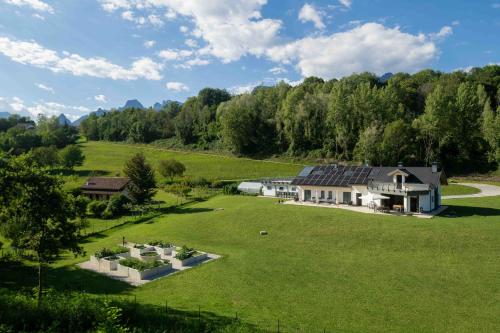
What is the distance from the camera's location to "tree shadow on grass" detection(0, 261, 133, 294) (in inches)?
825

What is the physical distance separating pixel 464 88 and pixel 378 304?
66.9 metres

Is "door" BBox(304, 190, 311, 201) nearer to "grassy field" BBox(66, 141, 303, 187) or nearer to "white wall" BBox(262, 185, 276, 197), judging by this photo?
"white wall" BBox(262, 185, 276, 197)

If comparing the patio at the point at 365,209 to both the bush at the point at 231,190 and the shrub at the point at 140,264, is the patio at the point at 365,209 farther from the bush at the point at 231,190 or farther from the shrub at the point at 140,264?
the shrub at the point at 140,264

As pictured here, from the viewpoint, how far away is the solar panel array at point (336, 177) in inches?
1683

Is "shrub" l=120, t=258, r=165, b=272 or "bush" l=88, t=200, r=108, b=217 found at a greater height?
"bush" l=88, t=200, r=108, b=217

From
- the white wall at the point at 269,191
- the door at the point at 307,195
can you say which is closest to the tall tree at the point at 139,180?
the white wall at the point at 269,191

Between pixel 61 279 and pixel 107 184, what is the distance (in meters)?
34.3

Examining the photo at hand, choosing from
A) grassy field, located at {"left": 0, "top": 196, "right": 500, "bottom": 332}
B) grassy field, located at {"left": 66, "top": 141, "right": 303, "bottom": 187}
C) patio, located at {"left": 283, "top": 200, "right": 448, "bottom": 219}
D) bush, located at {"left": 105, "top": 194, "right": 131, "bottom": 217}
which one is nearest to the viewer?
grassy field, located at {"left": 0, "top": 196, "right": 500, "bottom": 332}

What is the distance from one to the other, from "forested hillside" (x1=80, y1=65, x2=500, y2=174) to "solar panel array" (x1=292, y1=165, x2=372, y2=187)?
7115 millimetres

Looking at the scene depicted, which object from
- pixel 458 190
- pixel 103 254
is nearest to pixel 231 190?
pixel 103 254

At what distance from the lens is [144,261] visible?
84.3 feet

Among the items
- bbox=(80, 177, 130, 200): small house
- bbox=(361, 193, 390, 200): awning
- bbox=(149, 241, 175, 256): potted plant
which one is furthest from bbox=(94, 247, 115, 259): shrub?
bbox=(80, 177, 130, 200): small house

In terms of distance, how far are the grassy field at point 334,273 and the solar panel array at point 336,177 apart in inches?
286

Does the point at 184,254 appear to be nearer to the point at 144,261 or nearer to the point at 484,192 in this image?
the point at 144,261
